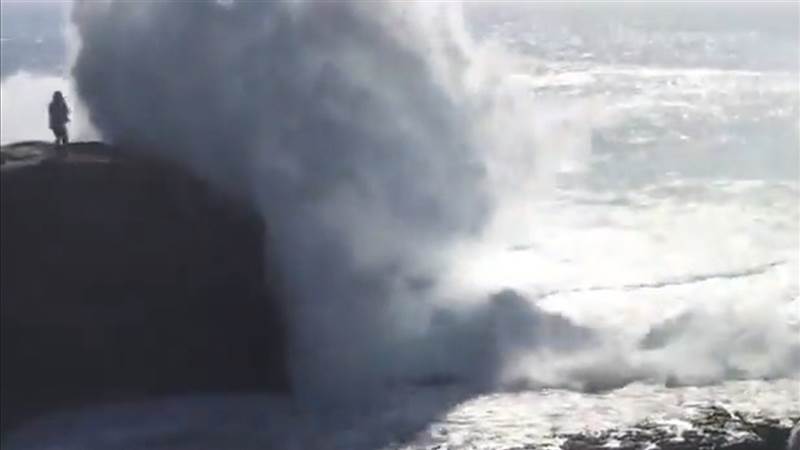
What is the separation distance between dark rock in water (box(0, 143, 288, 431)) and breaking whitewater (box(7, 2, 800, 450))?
0.73 meters

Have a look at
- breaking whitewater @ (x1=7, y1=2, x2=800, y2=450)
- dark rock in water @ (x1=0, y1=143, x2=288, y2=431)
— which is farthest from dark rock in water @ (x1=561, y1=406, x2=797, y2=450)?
dark rock in water @ (x1=0, y1=143, x2=288, y2=431)

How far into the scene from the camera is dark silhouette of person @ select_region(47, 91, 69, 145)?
25.0 metres

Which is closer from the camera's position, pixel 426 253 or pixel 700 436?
pixel 700 436

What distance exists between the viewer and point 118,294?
23156 mm

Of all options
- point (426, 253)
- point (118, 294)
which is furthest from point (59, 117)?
point (426, 253)

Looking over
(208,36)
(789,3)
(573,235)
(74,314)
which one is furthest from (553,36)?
(74,314)

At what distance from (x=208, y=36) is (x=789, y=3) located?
174 feet

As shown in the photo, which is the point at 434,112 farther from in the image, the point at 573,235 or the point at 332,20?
the point at 573,235

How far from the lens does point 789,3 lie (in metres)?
75.4

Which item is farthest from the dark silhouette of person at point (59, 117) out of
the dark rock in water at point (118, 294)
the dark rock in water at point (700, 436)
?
the dark rock in water at point (700, 436)

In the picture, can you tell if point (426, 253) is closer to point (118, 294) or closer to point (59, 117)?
point (118, 294)

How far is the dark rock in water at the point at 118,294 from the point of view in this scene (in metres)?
22.6

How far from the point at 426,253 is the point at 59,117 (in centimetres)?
703

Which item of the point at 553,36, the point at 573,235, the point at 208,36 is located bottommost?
the point at 573,235
